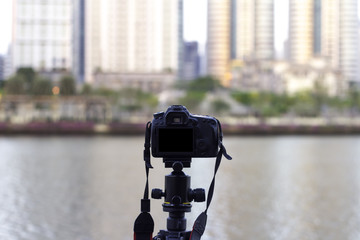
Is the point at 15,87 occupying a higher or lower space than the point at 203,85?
lower

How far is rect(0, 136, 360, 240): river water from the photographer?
474 inches

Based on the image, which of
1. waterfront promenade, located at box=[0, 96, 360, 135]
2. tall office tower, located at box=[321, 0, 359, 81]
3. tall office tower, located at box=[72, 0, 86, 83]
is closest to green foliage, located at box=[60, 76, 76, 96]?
waterfront promenade, located at box=[0, 96, 360, 135]

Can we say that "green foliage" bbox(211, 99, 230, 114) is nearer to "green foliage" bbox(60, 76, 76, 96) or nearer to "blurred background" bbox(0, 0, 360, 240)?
"blurred background" bbox(0, 0, 360, 240)

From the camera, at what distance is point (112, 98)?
85.8 meters

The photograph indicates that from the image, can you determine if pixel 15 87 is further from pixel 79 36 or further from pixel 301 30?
pixel 301 30

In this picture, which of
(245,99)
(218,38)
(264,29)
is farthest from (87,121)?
(218,38)

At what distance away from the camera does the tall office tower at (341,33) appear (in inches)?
6353

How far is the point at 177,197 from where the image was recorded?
3.82m

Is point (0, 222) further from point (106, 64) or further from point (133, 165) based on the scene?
point (106, 64)

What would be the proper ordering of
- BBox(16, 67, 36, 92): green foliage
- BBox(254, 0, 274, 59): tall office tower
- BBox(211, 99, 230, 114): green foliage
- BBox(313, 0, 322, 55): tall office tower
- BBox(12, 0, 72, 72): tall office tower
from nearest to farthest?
BBox(211, 99, 230, 114): green foliage → BBox(16, 67, 36, 92): green foliage → BBox(12, 0, 72, 72): tall office tower → BBox(254, 0, 274, 59): tall office tower → BBox(313, 0, 322, 55): tall office tower

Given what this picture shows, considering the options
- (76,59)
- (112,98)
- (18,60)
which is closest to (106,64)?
(18,60)

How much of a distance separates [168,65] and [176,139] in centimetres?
12543

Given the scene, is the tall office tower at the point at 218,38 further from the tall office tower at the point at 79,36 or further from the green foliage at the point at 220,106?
the green foliage at the point at 220,106

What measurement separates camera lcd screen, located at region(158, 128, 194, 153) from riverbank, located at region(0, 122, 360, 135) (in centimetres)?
5981
